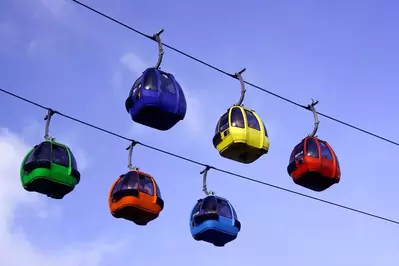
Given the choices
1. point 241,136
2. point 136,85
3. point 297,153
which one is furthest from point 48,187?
point 297,153

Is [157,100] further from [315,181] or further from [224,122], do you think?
[315,181]

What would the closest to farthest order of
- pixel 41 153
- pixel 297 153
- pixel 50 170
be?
pixel 50 170, pixel 41 153, pixel 297 153

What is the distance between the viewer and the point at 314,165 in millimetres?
20734

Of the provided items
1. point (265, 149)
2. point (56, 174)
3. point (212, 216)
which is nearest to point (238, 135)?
point (265, 149)

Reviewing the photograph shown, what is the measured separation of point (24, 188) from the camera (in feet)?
63.7

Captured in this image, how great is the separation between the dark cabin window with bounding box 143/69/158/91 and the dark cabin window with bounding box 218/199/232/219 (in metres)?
3.57

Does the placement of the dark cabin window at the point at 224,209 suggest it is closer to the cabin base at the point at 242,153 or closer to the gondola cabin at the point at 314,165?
the cabin base at the point at 242,153

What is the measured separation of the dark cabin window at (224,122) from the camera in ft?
66.4

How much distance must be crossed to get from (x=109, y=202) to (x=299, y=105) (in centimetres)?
529

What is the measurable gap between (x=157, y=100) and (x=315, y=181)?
487 centimetres

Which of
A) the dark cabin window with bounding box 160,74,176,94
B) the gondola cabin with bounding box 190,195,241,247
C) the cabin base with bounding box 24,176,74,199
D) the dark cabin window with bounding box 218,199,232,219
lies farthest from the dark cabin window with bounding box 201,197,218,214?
the cabin base with bounding box 24,176,74,199

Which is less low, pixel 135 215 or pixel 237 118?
pixel 237 118

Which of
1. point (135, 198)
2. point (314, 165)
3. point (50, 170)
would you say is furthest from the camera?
point (314, 165)

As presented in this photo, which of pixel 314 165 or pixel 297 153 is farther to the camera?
pixel 297 153
